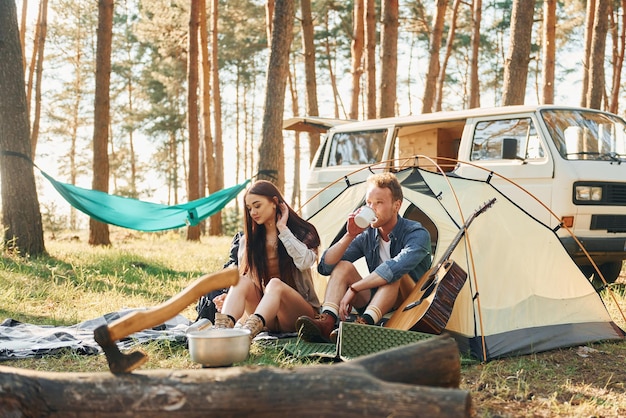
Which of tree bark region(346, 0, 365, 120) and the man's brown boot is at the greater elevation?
tree bark region(346, 0, 365, 120)

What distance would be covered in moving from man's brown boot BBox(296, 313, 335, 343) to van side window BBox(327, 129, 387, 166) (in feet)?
10.8

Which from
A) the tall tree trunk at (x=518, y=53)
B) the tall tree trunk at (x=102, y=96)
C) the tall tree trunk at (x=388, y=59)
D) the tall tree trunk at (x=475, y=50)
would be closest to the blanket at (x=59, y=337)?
the tall tree trunk at (x=518, y=53)

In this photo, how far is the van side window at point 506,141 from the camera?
5.55 metres

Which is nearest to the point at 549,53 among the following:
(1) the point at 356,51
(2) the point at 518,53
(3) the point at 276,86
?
(2) the point at 518,53

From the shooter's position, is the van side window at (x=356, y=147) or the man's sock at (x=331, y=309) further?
the van side window at (x=356, y=147)

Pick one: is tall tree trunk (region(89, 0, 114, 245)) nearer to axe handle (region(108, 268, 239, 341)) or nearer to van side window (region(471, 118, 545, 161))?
van side window (region(471, 118, 545, 161))

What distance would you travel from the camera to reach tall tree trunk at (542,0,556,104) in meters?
9.50

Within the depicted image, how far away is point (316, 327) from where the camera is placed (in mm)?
3672

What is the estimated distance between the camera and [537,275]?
410cm

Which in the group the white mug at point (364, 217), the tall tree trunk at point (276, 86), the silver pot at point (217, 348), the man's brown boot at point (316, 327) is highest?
the tall tree trunk at point (276, 86)

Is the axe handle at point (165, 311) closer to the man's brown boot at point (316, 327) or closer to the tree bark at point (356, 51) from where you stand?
the man's brown boot at point (316, 327)

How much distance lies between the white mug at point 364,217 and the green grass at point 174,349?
852 millimetres

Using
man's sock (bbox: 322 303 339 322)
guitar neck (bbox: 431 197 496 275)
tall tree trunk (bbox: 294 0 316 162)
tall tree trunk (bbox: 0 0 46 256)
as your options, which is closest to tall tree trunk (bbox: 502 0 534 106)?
guitar neck (bbox: 431 197 496 275)

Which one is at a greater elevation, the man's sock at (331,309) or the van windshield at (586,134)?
the van windshield at (586,134)
